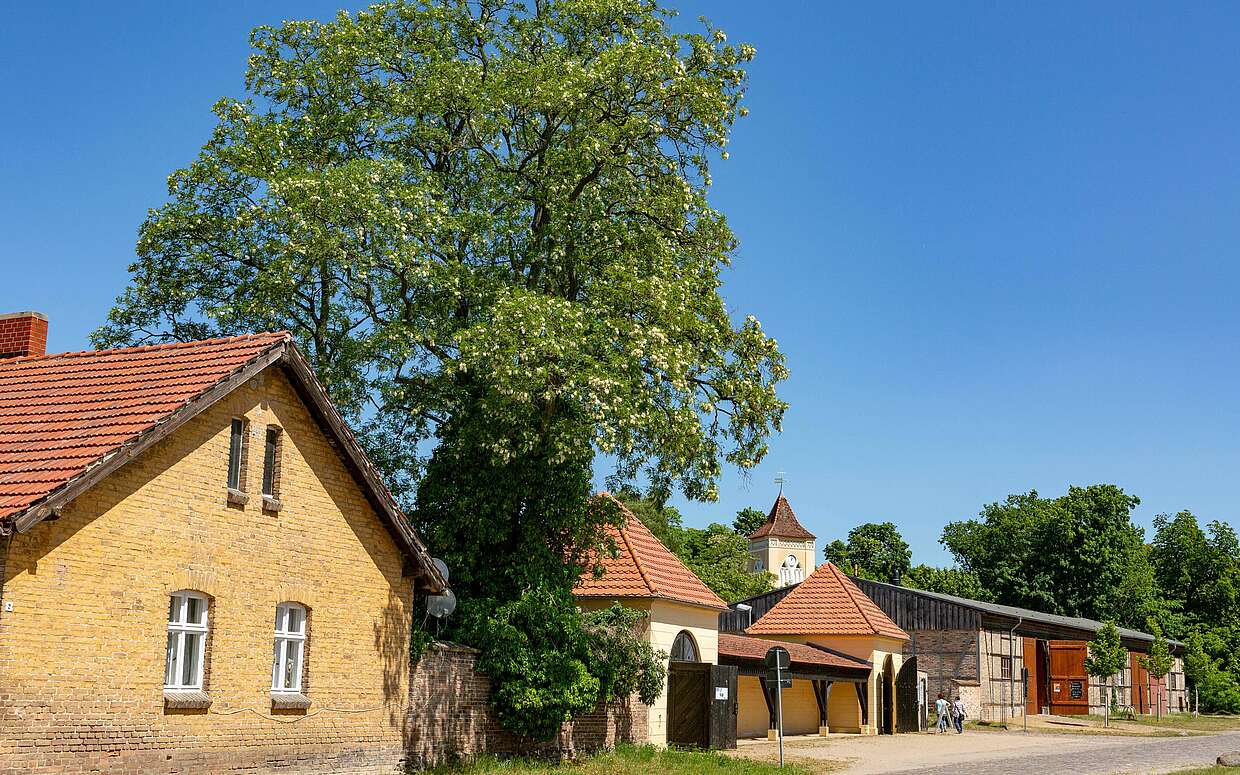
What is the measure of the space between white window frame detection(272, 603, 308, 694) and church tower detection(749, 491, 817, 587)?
10986 cm

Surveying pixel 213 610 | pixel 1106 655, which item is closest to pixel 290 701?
pixel 213 610

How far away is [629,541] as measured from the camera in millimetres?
30516

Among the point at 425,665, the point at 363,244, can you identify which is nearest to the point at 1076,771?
the point at 425,665

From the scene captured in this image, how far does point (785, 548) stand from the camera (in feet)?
425

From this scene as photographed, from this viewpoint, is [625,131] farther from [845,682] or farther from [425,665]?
[845,682]

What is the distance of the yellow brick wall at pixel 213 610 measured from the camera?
1511 centimetres

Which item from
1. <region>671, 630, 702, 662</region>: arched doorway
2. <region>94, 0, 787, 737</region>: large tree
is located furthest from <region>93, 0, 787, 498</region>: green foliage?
<region>671, 630, 702, 662</region>: arched doorway

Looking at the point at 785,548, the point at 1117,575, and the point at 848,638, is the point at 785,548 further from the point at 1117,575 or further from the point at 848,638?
the point at 848,638

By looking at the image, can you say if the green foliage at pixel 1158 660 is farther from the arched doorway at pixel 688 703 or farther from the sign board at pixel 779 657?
the sign board at pixel 779 657

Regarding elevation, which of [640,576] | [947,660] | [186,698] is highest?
[640,576]

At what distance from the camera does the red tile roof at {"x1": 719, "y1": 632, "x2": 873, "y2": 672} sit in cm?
3462

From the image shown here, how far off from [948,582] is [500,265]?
73.9 m

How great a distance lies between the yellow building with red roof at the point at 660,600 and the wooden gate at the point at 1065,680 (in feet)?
116

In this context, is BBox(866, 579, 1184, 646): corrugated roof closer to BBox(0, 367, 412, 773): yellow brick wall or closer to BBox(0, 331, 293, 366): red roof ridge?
BBox(0, 367, 412, 773): yellow brick wall
